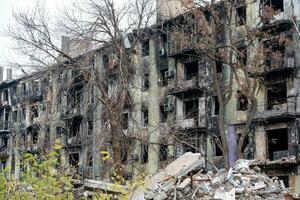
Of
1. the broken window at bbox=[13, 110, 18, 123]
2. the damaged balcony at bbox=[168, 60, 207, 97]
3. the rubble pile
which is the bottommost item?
the rubble pile

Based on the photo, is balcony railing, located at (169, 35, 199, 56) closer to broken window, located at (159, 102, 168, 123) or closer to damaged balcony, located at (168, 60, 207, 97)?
damaged balcony, located at (168, 60, 207, 97)

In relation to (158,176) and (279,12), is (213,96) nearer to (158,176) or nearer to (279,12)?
(279,12)

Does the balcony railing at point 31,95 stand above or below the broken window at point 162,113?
above

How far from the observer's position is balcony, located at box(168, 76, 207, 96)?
1273 inches

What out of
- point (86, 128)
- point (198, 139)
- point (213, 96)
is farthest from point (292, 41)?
point (86, 128)

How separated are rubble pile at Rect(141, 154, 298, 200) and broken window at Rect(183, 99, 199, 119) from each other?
44.7 ft

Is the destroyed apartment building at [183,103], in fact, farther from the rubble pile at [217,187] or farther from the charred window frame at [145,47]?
the rubble pile at [217,187]

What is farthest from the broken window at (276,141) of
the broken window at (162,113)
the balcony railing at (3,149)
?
the balcony railing at (3,149)

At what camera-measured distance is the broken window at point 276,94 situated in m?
28.8

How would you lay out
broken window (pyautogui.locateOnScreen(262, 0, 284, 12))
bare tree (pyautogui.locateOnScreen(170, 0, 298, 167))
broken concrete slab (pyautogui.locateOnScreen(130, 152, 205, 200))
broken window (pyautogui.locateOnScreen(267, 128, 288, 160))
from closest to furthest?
broken concrete slab (pyautogui.locateOnScreen(130, 152, 205, 200)), bare tree (pyautogui.locateOnScreen(170, 0, 298, 167)), broken window (pyautogui.locateOnScreen(267, 128, 288, 160)), broken window (pyautogui.locateOnScreen(262, 0, 284, 12))

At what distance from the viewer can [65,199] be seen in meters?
8.93

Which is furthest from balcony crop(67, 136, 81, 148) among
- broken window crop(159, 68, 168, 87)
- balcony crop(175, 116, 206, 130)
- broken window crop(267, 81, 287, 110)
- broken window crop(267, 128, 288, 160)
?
broken window crop(267, 81, 287, 110)

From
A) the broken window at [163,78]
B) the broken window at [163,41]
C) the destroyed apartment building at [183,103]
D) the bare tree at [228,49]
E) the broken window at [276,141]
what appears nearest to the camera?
the bare tree at [228,49]

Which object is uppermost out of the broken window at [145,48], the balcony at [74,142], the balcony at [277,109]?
the broken window at [145,48]
